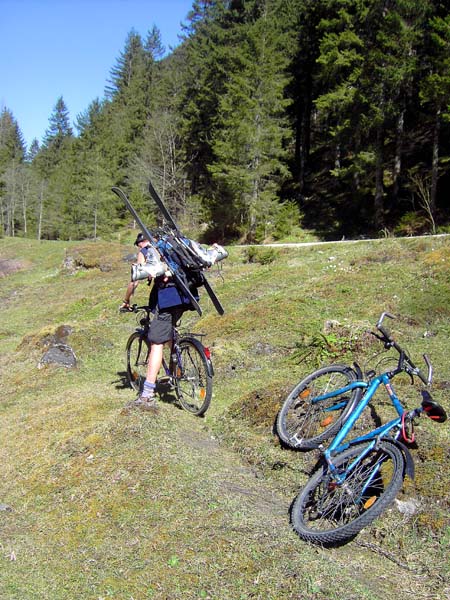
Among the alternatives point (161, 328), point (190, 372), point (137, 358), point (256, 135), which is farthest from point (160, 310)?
point (256, 135)

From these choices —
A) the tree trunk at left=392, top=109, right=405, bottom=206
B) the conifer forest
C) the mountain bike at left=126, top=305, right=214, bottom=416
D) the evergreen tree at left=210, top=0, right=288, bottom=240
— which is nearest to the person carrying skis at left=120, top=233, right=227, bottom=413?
the mountain bike at left=126, top=305, right=214, bottom=416

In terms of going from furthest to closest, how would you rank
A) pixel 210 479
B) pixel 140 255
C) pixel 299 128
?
pixel 299 128, pixel 140 255, pixel 210 479

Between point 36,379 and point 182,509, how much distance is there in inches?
191

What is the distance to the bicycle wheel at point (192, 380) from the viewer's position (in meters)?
5.16

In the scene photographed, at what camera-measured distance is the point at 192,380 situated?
5344mm

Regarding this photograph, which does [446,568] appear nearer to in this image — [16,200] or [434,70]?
[434,70]

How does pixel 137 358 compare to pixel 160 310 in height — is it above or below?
below

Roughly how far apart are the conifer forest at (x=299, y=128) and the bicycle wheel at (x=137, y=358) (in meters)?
12.5

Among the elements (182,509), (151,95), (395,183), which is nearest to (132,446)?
(182,509)

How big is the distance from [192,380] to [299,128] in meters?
35.4

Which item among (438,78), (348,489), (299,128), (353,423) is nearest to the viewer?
(348,489)

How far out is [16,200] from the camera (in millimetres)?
61938

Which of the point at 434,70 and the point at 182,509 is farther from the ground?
the point at 434,70

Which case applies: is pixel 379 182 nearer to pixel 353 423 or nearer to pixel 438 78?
pixel 438 78
